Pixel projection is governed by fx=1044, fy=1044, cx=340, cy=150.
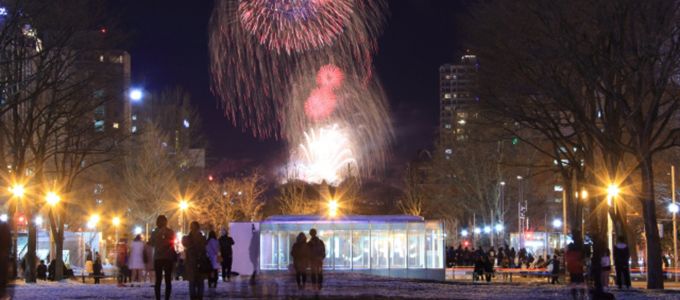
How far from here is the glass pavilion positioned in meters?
47.4

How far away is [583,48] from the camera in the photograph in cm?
3222

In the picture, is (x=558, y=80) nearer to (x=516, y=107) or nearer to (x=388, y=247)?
(x=516, y=107)

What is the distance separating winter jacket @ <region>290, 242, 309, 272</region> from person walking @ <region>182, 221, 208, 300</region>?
6.77 metres

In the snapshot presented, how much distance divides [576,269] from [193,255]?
30.6ft

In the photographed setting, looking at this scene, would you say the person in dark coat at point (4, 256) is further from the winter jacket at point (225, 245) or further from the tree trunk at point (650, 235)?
the tree trunk at point (650, 235)

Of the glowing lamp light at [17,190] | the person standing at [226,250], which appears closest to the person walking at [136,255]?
the person standing at [226,250]

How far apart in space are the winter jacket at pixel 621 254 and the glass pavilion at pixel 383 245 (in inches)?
651

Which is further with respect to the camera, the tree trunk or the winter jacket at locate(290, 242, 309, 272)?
the tree trunk

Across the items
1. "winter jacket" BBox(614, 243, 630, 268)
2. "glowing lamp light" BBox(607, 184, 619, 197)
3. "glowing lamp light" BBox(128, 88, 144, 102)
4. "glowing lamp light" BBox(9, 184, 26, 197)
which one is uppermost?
"glowing lamp light" BBox(128, 88, 144, 102)

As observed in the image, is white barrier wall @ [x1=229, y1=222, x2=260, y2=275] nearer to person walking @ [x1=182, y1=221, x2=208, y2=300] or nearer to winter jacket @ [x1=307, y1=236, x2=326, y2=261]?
winter jacket @ [x1=307, y1=236, x2=326, y2=261]

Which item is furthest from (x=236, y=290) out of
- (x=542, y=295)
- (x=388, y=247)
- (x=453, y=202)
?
(x=453, y=202)

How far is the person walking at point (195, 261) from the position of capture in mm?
20875

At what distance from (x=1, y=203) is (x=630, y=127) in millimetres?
53928

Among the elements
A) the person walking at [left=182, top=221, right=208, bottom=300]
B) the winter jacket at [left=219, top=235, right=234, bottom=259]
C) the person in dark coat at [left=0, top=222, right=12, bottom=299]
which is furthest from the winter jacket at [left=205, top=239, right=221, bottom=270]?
the person in dark coat at [left=0, top=222, right=12, bottom=299]
